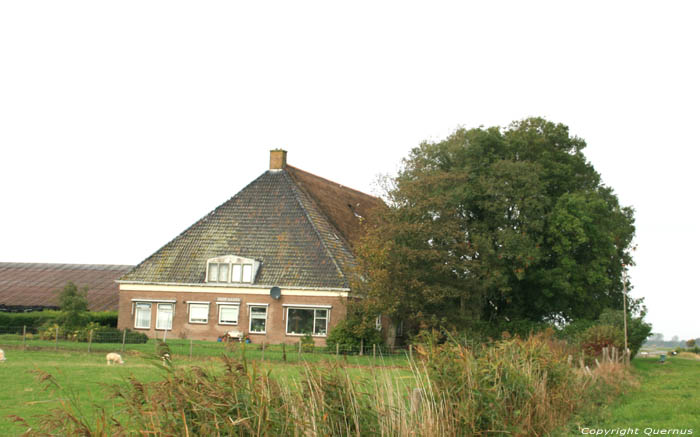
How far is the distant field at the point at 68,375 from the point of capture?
1092 cm

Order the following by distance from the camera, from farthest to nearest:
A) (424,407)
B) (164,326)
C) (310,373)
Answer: (164,326)
(424,407)
(310,373)

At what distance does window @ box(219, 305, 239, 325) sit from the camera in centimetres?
3734

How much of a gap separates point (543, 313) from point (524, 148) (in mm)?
10032

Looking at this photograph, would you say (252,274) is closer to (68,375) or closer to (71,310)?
(71,310)

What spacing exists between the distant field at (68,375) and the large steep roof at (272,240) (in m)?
11.3

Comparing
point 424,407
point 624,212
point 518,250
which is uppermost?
point 624,212

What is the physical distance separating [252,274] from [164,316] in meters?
5.44

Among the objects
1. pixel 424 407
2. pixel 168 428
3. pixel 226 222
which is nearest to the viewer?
pixel 168 428

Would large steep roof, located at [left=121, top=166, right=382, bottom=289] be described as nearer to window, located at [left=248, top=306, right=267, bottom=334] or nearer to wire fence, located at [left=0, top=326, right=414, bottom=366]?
window, located at [left=248, top=306, right=267, bottom=334]

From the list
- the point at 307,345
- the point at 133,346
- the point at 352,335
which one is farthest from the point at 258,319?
the point at 133,346

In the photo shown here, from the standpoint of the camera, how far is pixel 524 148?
41594 millimetres

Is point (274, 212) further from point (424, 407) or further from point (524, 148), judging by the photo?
point (424, 407)

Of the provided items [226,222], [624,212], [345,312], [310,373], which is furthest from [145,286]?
[310,373]

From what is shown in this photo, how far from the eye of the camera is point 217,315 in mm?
37531
